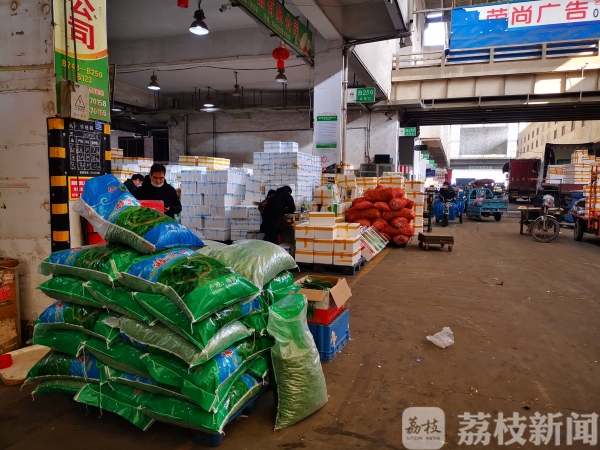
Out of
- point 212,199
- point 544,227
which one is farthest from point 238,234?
point 544,227

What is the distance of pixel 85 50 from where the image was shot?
3871 millimetres

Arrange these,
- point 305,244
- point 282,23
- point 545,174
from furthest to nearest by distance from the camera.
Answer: point 545,174, point 282,23, point 305,244

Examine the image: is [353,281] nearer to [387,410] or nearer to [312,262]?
[312,262]

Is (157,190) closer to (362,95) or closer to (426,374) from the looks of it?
(426,374)

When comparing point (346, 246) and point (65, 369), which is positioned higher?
point (346, 246)

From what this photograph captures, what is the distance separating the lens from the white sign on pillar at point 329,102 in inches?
433

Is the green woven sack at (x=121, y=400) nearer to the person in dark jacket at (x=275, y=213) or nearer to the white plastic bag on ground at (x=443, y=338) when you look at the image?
the white plastic bag on ground at (x=443, y=338)

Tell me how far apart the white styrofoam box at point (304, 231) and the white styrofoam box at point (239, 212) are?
2474 millimetres

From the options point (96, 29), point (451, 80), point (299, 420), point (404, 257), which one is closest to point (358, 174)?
point (451, 80)

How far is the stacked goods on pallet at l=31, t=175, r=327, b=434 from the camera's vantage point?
2.37 metres

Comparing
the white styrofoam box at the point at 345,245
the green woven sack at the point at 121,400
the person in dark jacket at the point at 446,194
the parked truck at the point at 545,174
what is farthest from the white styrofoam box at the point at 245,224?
the parked truck at the point at 545,174

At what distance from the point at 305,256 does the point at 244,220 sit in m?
2.69

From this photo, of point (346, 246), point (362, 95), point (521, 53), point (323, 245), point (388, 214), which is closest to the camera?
point (346, 246)

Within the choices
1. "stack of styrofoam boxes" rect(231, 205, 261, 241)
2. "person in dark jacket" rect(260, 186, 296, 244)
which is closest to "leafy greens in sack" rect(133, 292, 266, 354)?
"person in dark jacket" rect(260, 186, 296, 244)
